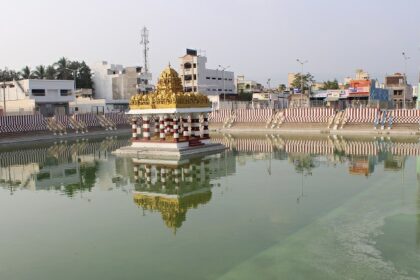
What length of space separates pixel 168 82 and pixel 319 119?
16.2 metres

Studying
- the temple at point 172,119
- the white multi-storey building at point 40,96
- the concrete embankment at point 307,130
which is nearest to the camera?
the temple at point 172,119

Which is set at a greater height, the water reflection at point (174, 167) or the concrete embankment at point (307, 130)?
the concrete embankment at point (307, 130)

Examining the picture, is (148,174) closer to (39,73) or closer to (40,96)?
(40,96)

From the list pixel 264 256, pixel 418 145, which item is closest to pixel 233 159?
pixel 418 145

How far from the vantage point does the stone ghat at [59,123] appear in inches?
1294

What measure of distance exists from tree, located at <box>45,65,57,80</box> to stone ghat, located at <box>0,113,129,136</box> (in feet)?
90.2

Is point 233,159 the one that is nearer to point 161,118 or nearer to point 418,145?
point 161,118

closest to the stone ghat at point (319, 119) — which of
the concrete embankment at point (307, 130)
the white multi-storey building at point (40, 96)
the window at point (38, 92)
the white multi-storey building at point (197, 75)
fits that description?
the concrete embankment at point (307, 130)

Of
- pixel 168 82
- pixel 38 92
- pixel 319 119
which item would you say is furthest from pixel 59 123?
pixel 319 119

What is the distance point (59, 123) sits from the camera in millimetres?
36906

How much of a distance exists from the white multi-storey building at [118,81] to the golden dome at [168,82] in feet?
138

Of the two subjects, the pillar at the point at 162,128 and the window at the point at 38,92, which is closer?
the pillar at the point at 162,128

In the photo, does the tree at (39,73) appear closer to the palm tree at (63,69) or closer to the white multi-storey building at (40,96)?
the palm tree at (63,69)

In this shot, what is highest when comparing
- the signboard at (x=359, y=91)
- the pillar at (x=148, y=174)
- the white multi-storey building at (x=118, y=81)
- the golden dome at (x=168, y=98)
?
the white multi-storey building at (x=118, y=81)
